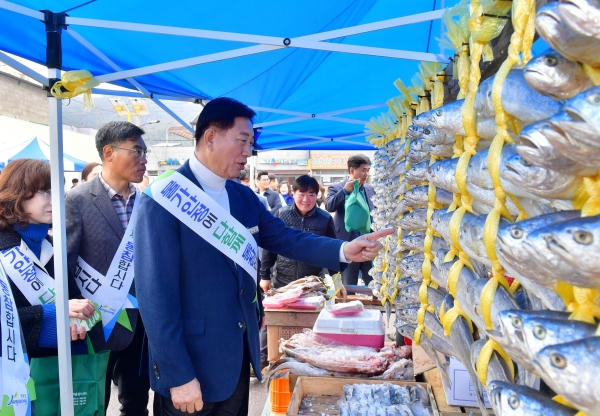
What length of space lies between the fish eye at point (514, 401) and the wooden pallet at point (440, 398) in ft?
4.78

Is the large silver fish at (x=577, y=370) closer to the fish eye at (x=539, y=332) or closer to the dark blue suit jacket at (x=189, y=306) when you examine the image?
the fish eye at (x=539, y=332)

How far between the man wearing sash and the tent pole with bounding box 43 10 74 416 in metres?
0.40

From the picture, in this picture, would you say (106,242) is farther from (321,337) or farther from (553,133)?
(553,133)

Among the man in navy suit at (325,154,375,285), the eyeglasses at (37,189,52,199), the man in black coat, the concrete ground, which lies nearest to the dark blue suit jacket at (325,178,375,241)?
the man in navy suit at (325,154,375,285)

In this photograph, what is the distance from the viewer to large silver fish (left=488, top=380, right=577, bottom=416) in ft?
2.66

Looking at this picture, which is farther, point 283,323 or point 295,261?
point 295,261

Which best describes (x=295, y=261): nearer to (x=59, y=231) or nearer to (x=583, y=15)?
(x=59, y=231)

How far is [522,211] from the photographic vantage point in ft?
3.67

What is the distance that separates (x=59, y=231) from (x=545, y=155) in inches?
84.4

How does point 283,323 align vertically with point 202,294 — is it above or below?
below

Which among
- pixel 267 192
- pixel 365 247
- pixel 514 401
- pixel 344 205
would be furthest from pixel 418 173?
pixel 267 192

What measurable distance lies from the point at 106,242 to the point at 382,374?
1766 millimetres

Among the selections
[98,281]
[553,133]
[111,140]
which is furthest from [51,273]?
[553,133]

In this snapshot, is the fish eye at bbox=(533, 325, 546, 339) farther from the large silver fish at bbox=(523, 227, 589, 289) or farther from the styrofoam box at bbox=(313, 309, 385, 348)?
the styrofoam box at bbox=(313, 309, 385, 348)
